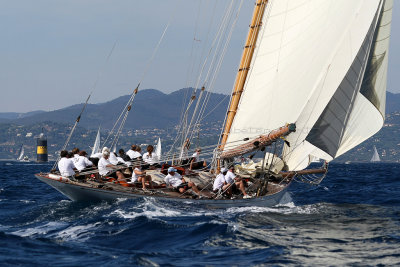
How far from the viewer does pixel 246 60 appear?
1020 inches

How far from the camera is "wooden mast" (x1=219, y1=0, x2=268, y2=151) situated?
25.8 m

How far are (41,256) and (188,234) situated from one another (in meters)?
4.23

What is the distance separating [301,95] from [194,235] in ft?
29.6

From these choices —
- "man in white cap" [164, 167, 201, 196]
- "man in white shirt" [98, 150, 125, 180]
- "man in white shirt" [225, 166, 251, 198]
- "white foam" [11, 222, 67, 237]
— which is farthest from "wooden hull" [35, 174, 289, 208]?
"white foam" [11, 222, 67, 237]

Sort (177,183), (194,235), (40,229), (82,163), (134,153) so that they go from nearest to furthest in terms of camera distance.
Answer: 1. (194,235)
2. (40,229)
3. (177,183)
4. (82,163)
5. (134,153)

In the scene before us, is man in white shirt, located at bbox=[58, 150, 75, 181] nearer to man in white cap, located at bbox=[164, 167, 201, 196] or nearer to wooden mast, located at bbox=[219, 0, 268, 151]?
man in white cap, located at bbox=[164, 167, 201, 196]

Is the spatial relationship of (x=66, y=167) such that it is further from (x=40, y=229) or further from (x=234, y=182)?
(x=234, y=182)

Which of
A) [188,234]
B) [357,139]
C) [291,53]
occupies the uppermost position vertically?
[291,53]

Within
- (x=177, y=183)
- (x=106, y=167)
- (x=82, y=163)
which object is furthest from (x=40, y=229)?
(x=82, y=163)

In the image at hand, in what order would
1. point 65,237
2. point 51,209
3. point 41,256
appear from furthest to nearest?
point 51,209 → point 65,237 → point 41,256

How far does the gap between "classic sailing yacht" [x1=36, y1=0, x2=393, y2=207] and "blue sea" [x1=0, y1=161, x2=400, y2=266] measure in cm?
128

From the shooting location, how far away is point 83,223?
19000 mm

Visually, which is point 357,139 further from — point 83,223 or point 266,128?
point 83,223

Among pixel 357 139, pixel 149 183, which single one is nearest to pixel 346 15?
pixel 357 139
